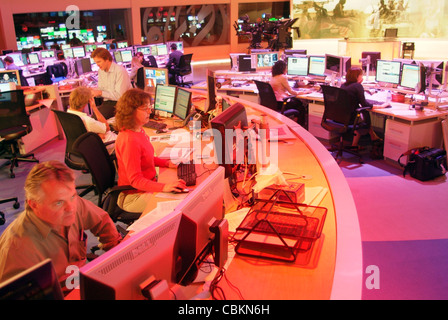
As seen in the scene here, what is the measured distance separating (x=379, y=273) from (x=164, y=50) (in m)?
10.2

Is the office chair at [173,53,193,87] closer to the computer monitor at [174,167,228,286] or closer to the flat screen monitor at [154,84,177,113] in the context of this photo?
the flat screen monitor at [154,84,177,113]

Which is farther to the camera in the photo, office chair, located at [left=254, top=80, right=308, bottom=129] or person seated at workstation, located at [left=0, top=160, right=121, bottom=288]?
office chair, located at [left=254, top=80, right=308, bottom=129]

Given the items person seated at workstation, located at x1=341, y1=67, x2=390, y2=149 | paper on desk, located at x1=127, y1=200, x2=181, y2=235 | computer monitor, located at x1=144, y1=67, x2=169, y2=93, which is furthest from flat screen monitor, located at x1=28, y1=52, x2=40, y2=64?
paper on desk, located at x1=127, y1=200, x2=181, y2=235

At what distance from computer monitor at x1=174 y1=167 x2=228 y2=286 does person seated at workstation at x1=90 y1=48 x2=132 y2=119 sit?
153 inches

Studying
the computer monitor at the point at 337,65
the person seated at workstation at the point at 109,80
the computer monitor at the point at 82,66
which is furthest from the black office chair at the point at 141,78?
the computer monitor at the point at 337,65

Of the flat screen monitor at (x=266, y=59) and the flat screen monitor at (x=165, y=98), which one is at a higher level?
the flat screen monitor at (x=266, y=59)

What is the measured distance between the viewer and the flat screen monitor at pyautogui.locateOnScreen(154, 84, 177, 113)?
4750 mm

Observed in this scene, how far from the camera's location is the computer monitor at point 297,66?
7.29 m

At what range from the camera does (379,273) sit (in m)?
3.12

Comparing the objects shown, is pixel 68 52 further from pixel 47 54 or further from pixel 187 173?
pixel 187 173

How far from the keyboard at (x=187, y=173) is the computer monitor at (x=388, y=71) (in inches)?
169

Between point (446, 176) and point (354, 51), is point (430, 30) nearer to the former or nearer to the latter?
point (354, 51)

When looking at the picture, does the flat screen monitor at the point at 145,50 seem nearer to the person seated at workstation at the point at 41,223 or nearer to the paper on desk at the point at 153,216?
the paper on desk at the point at 153,216
